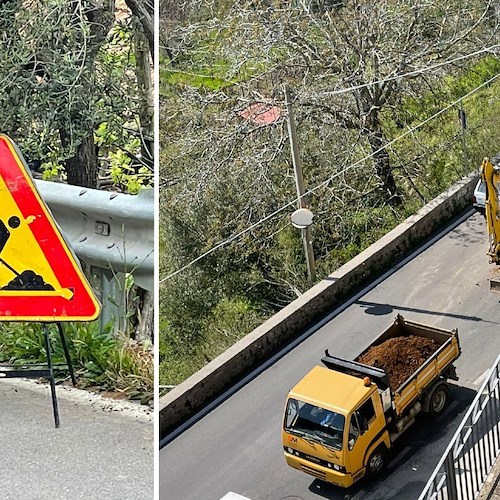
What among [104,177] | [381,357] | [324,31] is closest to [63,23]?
[104,177]

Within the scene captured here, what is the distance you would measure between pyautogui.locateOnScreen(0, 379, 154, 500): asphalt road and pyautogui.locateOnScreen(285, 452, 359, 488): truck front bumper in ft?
9.55

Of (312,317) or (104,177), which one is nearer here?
(104,177)

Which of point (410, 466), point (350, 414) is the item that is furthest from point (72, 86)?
point (410, 466)

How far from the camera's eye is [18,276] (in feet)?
14.8

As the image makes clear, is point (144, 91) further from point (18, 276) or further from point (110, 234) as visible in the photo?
point (18, 276)

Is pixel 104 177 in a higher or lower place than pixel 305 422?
higher

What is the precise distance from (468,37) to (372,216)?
5.02 meters

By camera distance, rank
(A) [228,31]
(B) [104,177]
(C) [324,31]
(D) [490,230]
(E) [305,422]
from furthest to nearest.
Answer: (A) [228,31], (C) [324,31], (D) [490,230], (E) [305,422], (B) [104,177]

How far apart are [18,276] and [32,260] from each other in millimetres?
147

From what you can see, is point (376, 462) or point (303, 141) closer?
point (376, 462)

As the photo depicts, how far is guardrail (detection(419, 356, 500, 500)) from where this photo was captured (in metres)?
5.25

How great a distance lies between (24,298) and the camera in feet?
14.8

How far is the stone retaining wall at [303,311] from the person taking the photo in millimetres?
8734

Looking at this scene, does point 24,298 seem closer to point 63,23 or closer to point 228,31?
point 63,23
